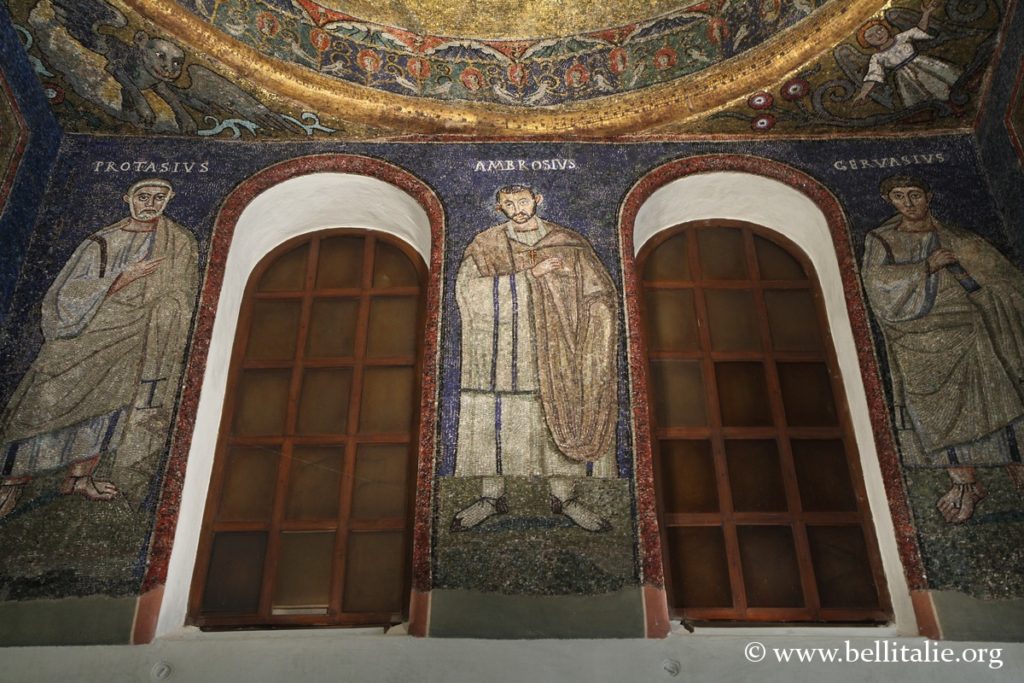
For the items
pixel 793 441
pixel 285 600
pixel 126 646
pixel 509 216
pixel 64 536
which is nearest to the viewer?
pixel 126 646

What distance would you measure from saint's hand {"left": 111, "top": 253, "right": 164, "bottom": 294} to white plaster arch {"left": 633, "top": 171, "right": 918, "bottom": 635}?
11.1 feet

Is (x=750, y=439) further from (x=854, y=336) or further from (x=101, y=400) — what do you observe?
(x=101, y=400)

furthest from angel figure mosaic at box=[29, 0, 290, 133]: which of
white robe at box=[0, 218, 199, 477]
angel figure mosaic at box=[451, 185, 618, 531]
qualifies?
angel figure mosaic at box=[451, 185, 618, 531]

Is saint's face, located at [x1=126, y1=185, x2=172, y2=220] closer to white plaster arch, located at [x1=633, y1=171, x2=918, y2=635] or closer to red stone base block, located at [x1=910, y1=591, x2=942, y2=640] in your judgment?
white plaster arch, located at [x1=633, y1=171, x2=918, y2=635]

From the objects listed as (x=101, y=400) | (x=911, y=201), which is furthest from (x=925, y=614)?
(x=101, y=400)

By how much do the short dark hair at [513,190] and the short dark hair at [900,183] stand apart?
2510mm

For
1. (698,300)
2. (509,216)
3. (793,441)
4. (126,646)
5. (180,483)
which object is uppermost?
(509,216)

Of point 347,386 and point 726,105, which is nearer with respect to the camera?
point 347,386

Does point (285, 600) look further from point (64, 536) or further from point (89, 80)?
point (89, 80)

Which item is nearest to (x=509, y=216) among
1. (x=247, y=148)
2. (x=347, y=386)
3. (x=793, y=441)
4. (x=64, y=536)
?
(x=347, y=386)

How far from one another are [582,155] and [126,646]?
4.44 meters

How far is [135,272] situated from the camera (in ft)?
19.7

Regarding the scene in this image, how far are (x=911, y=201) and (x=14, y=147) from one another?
628cm

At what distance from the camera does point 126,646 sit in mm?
4629
